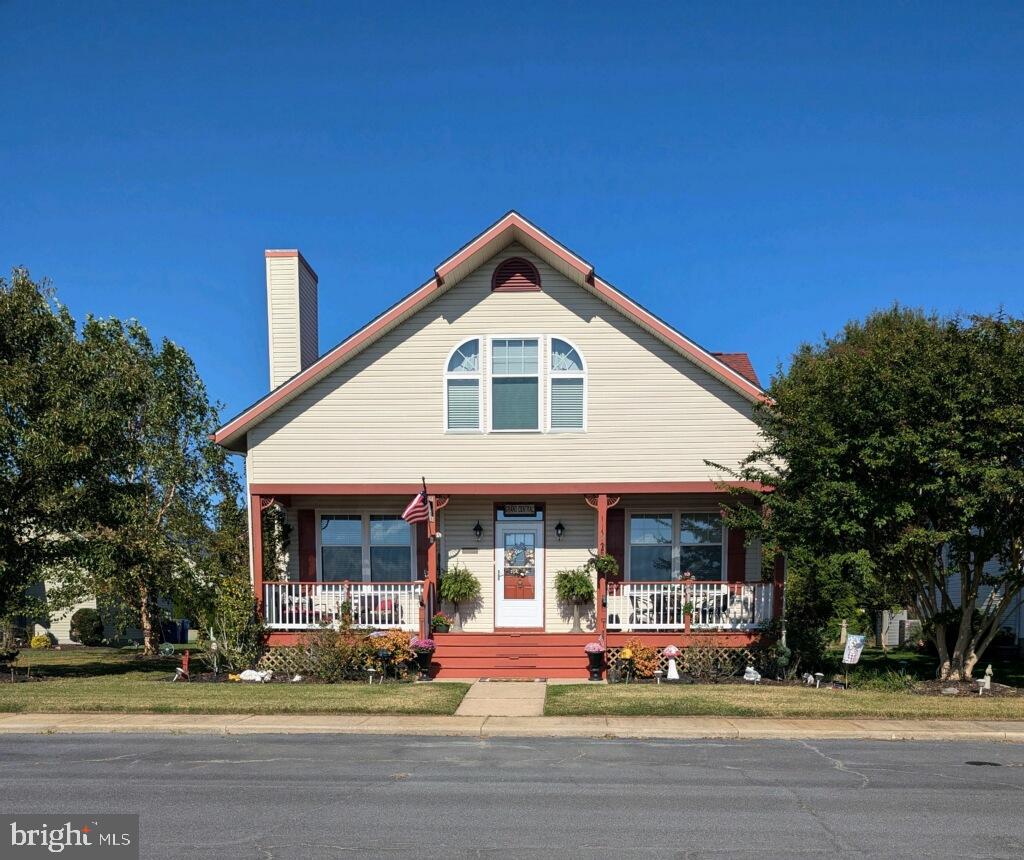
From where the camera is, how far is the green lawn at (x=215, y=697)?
1320 centimetres

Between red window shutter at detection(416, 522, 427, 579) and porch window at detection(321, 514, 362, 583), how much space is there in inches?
51.3

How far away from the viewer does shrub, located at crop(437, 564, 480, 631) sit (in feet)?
59.0

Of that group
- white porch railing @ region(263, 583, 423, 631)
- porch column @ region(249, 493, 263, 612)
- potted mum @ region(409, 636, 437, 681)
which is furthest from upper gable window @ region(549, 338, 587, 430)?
porch column @ region(249, 493, 263, 612)

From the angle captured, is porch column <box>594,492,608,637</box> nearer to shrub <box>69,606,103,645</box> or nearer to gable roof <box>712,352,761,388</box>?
gable roof <box>712,352,761,388</box>

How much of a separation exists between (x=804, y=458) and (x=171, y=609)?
2582cm

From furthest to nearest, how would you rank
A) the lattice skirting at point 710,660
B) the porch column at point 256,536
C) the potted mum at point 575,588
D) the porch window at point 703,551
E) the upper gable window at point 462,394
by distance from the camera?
the porch window at point 703,551
the potted mum at point 575,588
the upper gable window at point 462,394
the porch column at point 256,536
the lattice skirting at point 710,660

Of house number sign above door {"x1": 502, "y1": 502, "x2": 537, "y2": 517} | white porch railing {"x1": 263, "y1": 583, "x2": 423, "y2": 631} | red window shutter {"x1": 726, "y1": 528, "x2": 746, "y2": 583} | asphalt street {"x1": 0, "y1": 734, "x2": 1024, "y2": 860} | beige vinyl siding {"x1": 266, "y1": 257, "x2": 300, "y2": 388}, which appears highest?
beige vinyl siding {"x1": 266, "y1": 257, "x2": 300, "y2": 388}

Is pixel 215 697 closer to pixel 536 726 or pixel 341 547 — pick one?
pixel 341 547

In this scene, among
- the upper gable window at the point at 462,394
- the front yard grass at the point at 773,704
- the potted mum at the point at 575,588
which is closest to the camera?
the front yard grass at the point at 773,704

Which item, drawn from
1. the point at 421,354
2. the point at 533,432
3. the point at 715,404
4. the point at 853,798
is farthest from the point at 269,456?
the point at 853,798

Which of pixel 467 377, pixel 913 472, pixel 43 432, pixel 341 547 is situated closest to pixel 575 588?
pixel 467 377

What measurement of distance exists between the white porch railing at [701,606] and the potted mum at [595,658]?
4.01 feet

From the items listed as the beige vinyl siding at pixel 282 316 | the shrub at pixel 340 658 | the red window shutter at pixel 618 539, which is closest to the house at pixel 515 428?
the red window shutter at pixel 618 539

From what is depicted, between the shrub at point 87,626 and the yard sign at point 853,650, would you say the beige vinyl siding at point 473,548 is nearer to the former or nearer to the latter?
the yard sign at point 853,650
